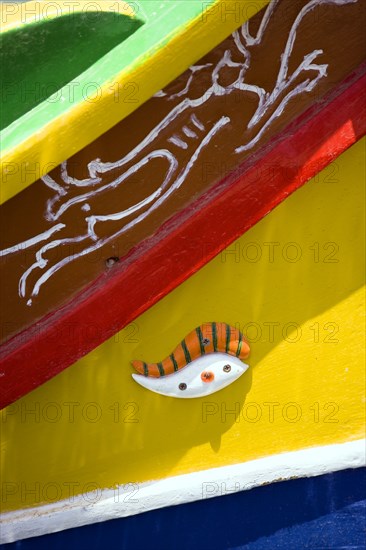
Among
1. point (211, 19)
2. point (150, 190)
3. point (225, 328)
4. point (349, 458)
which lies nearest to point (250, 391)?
point (225, 328)

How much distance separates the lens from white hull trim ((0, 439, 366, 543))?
1.65 meters

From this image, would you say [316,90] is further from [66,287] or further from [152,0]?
[66,287]

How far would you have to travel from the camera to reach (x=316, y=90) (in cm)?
144

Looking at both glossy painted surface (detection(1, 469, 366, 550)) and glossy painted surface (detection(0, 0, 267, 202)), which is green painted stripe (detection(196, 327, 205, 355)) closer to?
glossy painted surface (detection(1, 469, 366, 550))

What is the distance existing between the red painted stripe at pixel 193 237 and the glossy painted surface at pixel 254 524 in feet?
1.54

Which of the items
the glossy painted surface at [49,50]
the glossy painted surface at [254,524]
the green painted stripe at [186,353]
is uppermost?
the glossy painted surface at [49,50]

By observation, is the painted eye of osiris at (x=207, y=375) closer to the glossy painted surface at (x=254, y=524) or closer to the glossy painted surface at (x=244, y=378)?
the glossy painted surface at (x=244, y=378)

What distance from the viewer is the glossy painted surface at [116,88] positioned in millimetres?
1263

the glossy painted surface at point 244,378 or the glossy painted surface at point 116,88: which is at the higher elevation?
the glossy painted surface at point 116,88

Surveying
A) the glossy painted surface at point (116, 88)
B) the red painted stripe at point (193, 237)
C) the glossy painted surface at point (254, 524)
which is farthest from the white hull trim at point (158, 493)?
the glossy painted surface at point (116, 88)

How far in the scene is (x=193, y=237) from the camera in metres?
1.45

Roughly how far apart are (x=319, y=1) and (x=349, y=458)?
1.02 meters

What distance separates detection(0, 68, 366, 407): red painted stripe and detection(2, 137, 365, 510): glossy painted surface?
0.09 m

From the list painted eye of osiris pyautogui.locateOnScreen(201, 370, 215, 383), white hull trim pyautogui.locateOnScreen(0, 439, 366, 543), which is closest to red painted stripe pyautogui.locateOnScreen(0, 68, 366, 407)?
painted eye of osiris pyautogui.locateOnScreen(201, 370, 215, 383)
